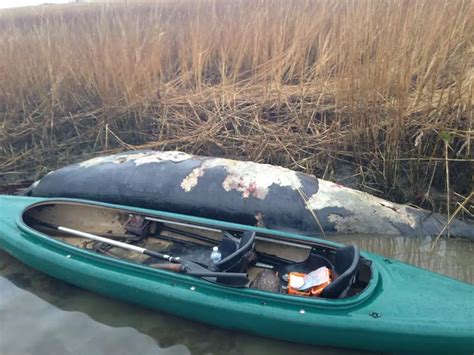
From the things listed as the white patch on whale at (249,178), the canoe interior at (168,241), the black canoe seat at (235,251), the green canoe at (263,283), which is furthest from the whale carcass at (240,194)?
the black canoe seat at (235,251)

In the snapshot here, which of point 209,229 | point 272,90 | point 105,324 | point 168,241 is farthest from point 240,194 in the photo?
point 272,90

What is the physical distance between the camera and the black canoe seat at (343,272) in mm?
3033

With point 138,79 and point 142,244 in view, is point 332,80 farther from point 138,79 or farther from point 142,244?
point 142,244

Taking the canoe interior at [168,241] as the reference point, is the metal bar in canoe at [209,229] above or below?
above

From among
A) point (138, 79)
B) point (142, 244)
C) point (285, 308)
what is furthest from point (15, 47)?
point (285, 308)

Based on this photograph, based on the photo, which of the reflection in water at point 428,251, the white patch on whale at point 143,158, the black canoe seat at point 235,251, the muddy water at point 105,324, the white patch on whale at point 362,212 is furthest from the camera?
the white patch on whale at point 143,158

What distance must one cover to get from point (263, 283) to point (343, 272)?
24.9 inches

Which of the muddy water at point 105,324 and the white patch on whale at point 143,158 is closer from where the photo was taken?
the muddy water at point 105,324

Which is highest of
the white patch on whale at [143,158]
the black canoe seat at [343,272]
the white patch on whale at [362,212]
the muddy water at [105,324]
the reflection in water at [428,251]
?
the black canoe seat at [343,272]

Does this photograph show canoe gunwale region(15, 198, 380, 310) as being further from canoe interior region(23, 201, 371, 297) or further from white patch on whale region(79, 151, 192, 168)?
white patch on whale region(79, 151, 192, 168)

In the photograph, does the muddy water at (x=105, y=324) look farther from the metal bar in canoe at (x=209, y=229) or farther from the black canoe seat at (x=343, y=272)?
the metal bar in canoe at (x=209, y=229)

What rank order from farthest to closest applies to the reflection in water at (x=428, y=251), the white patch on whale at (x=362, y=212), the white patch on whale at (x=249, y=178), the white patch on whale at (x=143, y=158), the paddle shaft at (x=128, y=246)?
1. the white patch on whale at (x=143, y=158)
2. the white patch on whale at (x=249, y=178)
3. the white patch on whale at (x=362, y=212)
4. the reflection in water at (x=428, y=251)
5. the paddle shaft at (x=128, y=246)

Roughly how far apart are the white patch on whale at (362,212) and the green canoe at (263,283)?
2.59 feet

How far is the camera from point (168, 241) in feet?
14.0
